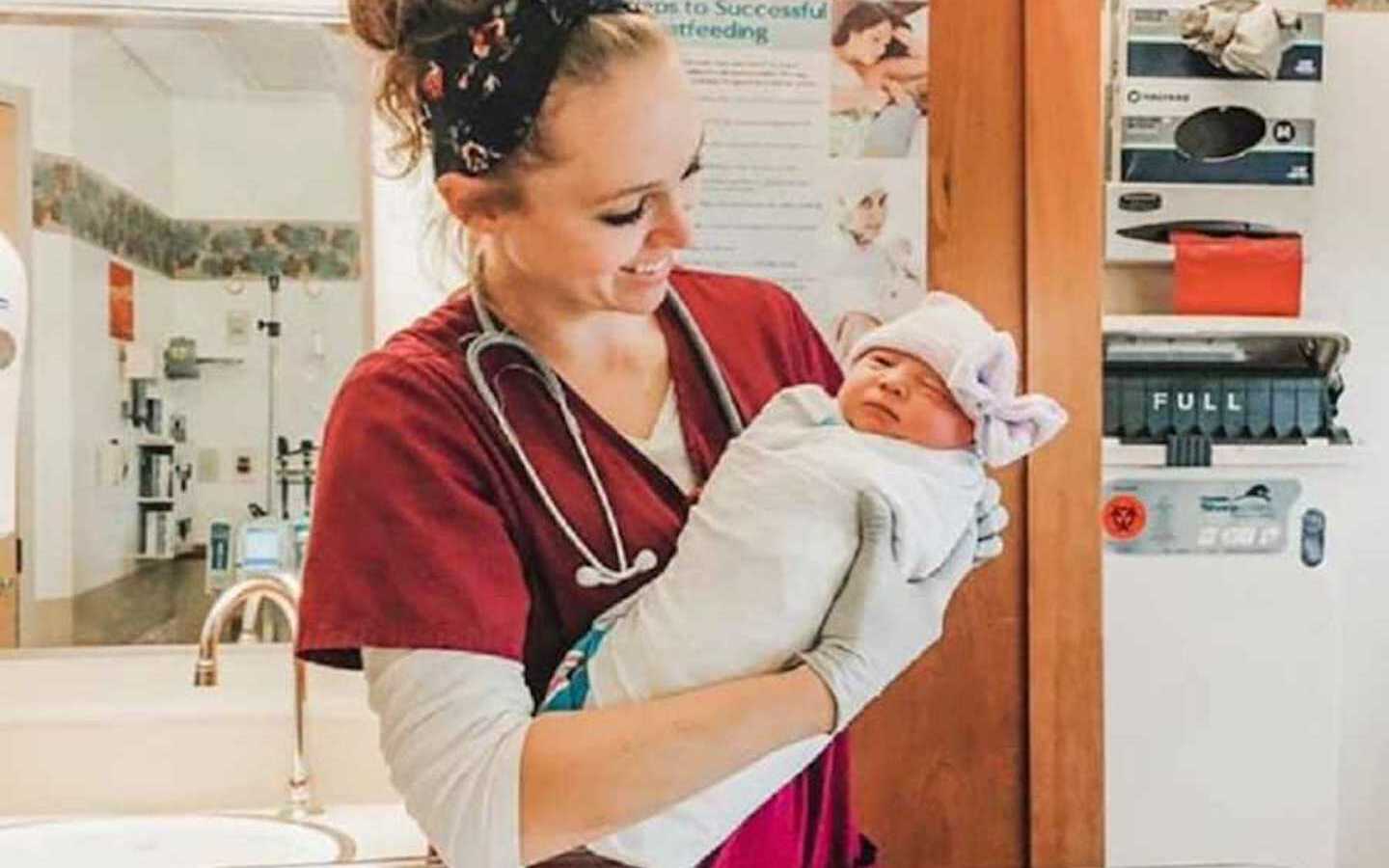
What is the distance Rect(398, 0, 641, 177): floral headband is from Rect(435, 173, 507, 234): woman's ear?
0.06 ft

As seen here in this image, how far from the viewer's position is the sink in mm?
1352

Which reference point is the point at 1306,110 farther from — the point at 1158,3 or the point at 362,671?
the point at 362,671

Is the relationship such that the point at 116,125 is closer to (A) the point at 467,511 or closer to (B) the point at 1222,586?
(A) the point at 467,511

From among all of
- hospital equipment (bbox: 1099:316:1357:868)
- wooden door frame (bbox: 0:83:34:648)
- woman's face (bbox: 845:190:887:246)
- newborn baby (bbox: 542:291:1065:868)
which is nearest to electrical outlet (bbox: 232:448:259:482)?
wooden door frame (bbox: 0:83:34:648)

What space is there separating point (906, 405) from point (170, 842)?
916 mm

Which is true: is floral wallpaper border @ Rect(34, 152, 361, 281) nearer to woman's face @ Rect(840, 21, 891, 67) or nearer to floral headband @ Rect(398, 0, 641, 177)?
floral headband @ Rect(398, 0, 641, 177)

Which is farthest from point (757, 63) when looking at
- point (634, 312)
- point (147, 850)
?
point (147, 850)

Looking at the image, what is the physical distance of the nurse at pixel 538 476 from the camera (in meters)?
1.07

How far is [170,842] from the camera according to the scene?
1.39 metres

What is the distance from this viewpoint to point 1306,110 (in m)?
1.61

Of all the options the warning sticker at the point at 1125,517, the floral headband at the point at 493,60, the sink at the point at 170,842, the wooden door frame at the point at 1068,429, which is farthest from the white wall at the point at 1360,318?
the sink at the point at 170,842

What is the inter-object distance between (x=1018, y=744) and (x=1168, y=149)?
2.46 ft

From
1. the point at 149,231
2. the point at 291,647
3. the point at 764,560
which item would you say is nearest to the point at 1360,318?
the point at 764,560

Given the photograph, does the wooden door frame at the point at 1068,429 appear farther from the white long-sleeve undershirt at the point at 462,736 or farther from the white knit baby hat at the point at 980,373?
the white long-sleeve undershirt at the point at 462,736
